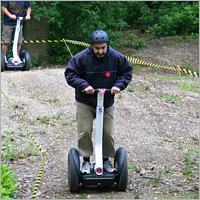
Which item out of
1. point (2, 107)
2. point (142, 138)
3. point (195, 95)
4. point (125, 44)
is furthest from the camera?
point (125, 44)

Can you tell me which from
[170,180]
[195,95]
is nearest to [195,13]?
[195,95]

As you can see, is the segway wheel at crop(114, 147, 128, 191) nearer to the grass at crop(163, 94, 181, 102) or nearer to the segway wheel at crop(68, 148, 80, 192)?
the segway wheel at crop(68, 148, 80, 192)

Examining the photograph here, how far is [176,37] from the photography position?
18.2 m

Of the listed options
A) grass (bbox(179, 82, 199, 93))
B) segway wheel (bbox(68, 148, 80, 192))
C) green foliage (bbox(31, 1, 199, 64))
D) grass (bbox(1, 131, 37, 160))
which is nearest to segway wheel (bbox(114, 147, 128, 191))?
segway wheel (bbox(68, 148, 80, 192))

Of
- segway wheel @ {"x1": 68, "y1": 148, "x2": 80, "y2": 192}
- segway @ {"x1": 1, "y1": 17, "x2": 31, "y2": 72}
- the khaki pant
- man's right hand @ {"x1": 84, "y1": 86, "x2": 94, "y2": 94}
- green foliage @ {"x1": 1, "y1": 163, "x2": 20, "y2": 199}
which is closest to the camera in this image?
green foliage @ {"x1": 1, "y1": 163, "x2": 20, "y2": 199}

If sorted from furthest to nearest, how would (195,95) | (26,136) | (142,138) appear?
(195,95) → (142,138) → (26,136)

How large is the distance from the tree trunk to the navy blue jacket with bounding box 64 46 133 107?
985cm

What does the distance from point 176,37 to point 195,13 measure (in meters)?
1.47

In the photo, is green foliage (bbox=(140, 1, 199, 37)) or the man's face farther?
green foliage (bbox=(140, 1, 199, 37))

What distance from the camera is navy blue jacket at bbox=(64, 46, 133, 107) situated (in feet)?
15.1

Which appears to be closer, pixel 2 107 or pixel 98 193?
pixel 98 193

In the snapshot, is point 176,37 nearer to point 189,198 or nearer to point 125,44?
point 125,44

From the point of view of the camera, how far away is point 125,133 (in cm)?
739

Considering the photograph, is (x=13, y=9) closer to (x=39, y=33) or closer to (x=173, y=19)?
(x=39, y=33)
